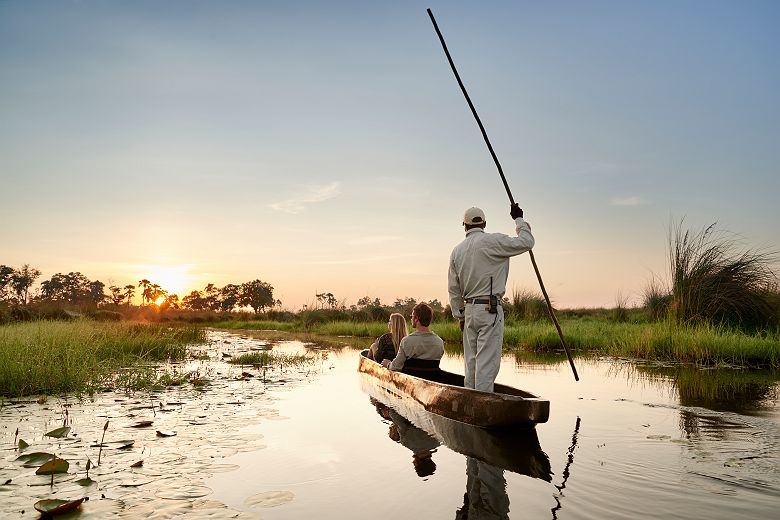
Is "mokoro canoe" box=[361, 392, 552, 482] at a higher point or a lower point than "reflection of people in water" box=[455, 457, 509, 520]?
lower

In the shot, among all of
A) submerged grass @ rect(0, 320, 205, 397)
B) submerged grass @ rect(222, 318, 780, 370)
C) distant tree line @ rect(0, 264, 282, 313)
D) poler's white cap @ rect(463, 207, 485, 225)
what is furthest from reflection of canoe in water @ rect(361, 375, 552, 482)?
distant tree line @ rect(0, 264, 282, 313)

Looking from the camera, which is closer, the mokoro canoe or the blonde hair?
the mokoro canoe

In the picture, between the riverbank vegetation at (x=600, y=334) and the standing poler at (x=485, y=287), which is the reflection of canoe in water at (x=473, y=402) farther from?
the riverbank vegetation at (x=600, y=334)

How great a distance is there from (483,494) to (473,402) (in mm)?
2291

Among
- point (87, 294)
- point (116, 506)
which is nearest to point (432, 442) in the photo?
point (116, 506)

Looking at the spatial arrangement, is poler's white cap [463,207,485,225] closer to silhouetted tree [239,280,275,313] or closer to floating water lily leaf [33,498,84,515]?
floating water lily leaf [33,498,84,515]

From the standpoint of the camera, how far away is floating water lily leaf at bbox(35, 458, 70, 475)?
4516mm

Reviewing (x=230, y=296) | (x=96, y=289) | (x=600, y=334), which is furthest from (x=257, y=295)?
(x=600, y=334)

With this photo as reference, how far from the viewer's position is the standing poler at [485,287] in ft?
21.8

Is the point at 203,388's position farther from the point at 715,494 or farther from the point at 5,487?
the point at 715,494

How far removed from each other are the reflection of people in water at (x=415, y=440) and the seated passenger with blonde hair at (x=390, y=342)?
2.75 meters

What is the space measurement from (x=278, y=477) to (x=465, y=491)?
1.55m

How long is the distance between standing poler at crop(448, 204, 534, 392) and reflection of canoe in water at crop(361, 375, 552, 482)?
1.98ft

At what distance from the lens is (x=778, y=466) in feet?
15.9
